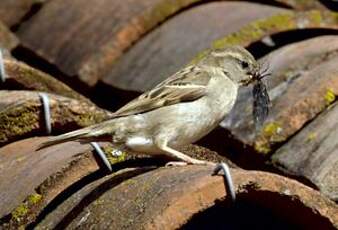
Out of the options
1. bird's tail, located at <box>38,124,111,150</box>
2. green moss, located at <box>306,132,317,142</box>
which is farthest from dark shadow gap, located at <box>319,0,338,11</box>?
bird's tail, located at <box>38,124,111,150</box>

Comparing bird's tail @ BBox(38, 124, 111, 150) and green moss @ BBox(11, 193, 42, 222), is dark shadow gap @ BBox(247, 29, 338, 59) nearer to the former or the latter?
bird's tail @ BBox(38, 124, 111, 150)

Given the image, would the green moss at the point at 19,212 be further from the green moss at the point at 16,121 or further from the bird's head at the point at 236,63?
the bird's head at the point at 236,63

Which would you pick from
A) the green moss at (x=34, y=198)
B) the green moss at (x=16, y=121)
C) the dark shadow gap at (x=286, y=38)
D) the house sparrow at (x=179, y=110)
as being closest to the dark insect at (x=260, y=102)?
the house sparrow at (x=179, y=110)

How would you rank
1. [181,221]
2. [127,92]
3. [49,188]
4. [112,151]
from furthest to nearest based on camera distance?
[127,92] → [112,151] → [49,188] → [181,221]

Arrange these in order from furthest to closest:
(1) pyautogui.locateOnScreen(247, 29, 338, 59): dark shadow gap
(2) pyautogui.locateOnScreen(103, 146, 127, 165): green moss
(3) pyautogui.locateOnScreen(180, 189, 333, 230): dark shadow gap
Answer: (1) pyautogui.locateOnScreen(247, 29, 338, 59): dark shadow gap
(2) pyautogui.locateOnScreen(103, 146, 127, 165): green moss
(3) pyautogui.locateOnScreen(180, 189, 333, 230): dark shadow gap

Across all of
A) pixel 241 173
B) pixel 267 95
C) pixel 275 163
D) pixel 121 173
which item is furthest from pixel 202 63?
pixel 241 173

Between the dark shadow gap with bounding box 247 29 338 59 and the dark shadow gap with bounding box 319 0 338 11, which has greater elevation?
the dark shadow gap with bounding box 247 29 338 59

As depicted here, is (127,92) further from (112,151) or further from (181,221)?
A: (181,221)
